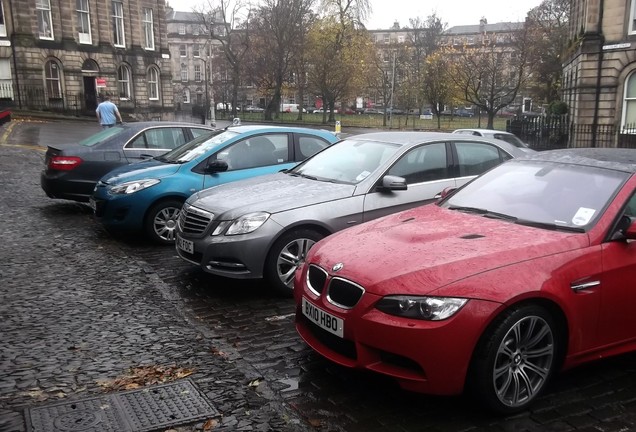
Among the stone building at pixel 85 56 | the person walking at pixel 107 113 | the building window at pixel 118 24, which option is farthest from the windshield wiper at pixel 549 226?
the building window at pixel 118 24

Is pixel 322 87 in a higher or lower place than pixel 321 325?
higher

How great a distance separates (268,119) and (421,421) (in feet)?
187

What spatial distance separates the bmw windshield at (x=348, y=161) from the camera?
628 centimetres

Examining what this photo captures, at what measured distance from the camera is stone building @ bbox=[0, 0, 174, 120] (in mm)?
38500

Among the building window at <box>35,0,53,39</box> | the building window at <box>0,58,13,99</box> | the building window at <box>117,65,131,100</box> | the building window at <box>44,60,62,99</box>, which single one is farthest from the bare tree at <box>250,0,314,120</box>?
the building window at <box>0,58,13,99</box>

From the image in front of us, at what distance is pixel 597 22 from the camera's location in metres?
27.4

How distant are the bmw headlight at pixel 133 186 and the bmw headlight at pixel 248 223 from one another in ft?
8.18

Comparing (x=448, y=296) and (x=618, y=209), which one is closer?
(x=448, y=296)

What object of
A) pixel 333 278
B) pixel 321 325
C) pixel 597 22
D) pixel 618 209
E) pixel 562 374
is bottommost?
pixel 562 374

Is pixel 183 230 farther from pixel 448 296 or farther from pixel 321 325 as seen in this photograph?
pixel 448 296

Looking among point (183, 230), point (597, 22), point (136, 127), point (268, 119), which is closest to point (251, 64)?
point (268, 119)

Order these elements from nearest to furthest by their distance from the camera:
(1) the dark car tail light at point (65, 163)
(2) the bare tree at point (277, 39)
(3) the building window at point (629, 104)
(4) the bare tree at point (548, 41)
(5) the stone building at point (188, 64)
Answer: (1) the dark car tail light at point (65, 163), (3) the building window at point (629, 104), (4) the bare tree at point (548, 41), (2) the bare tree at point (277, 39), (5) the stone building at point (188, 64)

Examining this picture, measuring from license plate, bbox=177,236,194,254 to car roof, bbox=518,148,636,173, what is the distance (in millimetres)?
3442

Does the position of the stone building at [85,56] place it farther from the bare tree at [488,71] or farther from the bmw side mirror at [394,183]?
the bmw side mirror at [394,183]
